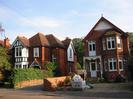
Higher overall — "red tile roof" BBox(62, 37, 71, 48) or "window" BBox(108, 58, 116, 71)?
"red tile roof" BBox(62, 37, 71, 48)

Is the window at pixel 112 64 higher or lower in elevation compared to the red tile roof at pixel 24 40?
lower

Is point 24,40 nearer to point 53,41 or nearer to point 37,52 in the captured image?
point 37,52

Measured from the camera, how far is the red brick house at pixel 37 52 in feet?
181

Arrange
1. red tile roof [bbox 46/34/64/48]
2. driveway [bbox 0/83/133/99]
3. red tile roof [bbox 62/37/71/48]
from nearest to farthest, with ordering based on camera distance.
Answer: driveway [bbox 0/83/133/99] → red tile roof [bbox 46/34/64/48] → red tile roof [bbox 62/37/71/48]

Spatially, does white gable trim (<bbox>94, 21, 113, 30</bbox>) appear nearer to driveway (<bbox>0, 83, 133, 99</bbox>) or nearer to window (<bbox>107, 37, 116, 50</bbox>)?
window (<bbox>107, 37, 116, 50</bbox>)

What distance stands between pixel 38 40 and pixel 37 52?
9.02 ft

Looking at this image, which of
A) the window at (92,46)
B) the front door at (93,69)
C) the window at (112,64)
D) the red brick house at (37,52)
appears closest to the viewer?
the window at (112,64)

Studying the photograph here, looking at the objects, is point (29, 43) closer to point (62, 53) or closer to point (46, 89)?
point (62, 53)

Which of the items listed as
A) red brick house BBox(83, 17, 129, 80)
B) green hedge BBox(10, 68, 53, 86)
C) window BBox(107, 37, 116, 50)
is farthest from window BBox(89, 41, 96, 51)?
green hedge BBox(10, 68, 53, 86)

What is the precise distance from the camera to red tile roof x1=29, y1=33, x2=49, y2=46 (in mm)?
55625

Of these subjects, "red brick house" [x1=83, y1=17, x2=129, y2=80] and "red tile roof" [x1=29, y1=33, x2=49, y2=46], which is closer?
"red brick house" [x1=83, y1=17, x2=129, y2=80]

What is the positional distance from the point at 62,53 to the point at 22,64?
9.06 metres

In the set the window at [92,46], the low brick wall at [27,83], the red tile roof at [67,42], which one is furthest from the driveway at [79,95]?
the red tile roof at [67,42]

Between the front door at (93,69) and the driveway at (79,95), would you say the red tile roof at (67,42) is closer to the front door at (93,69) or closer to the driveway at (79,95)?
the front door at (93,69)
